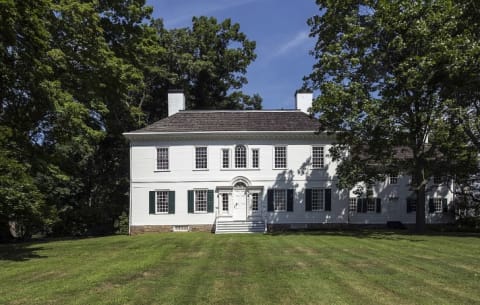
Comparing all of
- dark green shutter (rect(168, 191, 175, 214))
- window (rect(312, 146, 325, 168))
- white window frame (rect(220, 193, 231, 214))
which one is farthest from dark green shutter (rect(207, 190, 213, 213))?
window (rect(312, 146, 325, 168))

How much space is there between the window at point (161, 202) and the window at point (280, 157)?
768cm

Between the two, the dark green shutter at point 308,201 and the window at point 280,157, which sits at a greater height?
the window at point 280,157

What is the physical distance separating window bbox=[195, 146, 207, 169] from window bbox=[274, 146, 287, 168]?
187 inches

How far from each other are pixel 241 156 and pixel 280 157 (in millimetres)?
2628

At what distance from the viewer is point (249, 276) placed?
10039 millimetres

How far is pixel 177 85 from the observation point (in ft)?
128

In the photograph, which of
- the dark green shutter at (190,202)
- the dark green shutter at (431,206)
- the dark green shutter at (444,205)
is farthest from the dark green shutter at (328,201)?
the dark green shutter at (190,202)

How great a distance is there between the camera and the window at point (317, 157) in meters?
28.9

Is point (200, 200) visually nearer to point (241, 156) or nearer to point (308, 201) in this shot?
point (241, 156)

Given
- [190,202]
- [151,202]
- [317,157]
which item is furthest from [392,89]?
[151,202]

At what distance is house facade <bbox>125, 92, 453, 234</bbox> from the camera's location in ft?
93.2

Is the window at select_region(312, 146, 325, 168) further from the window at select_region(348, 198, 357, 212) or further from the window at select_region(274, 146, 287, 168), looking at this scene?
the window at select_region(348, 198, 357, 212)

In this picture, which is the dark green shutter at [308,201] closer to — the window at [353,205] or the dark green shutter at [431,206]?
the window at [353,205]

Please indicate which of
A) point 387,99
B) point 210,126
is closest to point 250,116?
point 210,126
